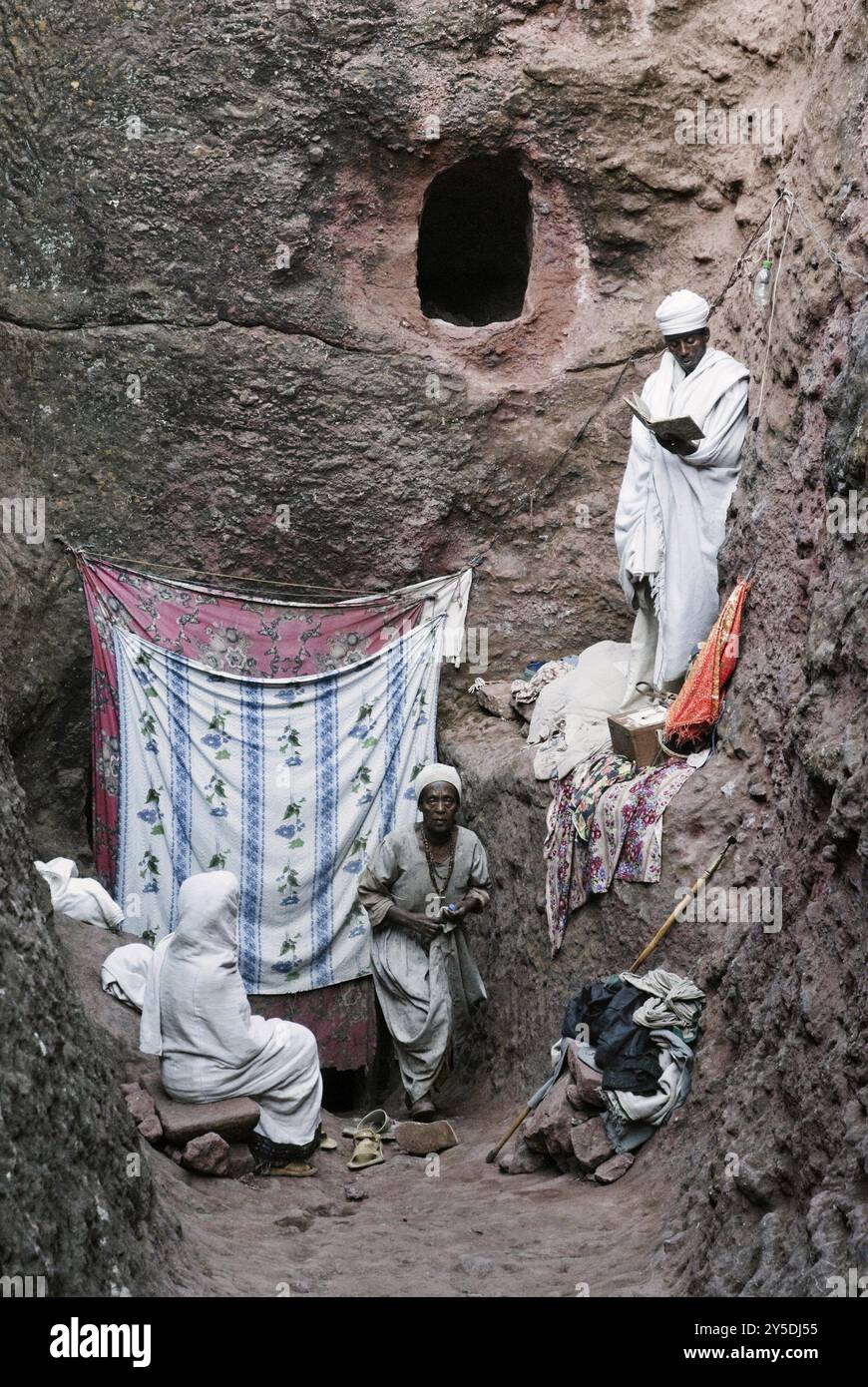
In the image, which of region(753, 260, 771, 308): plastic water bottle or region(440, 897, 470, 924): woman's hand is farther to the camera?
region(440, 897, 470, 924): woman's hand

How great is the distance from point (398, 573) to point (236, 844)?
1927 millimetres

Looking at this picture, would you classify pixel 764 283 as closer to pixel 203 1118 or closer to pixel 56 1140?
pixel 203 1118

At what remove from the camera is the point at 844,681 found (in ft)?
17.2

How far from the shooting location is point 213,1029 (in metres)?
6.61

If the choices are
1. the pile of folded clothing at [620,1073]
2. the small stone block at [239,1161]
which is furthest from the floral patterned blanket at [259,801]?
the pile of folded clothing at [620,1073]

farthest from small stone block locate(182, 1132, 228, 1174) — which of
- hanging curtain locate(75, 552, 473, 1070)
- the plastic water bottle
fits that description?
the plastic water bottle

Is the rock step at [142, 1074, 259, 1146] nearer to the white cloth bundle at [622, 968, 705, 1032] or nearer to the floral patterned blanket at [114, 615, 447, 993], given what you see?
the white cloth bundle at [622, 968, 705, 1032]

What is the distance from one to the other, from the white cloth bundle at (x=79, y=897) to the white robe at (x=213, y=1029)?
6.87ft

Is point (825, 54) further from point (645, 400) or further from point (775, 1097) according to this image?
point (775, 1097)

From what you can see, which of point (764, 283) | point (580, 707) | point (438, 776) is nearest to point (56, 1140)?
point (438, 776)

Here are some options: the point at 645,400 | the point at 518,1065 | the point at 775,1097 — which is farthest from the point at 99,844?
the point at 775,1097

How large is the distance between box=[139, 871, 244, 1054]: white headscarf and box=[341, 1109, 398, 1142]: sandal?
51.1 inches

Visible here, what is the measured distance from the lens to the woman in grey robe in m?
8.27

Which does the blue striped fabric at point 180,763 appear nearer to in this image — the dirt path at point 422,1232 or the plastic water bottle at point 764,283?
the dirt path at point 422,1232
